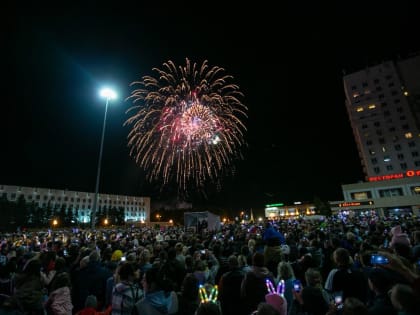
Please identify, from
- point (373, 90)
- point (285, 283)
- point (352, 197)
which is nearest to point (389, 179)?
point (352, 197)

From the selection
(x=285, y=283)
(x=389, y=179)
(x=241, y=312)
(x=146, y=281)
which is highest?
(x=389, y=179)

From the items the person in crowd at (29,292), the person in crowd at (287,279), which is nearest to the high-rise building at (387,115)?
the person in crowd at (287,279)

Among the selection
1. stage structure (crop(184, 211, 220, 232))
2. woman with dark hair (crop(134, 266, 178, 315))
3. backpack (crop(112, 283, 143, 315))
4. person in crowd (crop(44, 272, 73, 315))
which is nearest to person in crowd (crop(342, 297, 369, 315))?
woman with dark hair (crop(134, 266, 178, 315))

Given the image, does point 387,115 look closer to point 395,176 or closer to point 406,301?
point 395,176

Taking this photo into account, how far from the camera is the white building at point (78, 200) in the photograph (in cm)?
9100

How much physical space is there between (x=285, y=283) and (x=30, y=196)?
116 meters

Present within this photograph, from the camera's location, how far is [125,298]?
432cm

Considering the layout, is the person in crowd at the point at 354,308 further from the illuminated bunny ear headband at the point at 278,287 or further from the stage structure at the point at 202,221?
the stage structure at the point at 202,221

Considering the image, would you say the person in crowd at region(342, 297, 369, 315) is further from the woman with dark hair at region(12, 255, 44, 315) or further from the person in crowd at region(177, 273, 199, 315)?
the woman with dark hair at region(12, 255, 44, 315)

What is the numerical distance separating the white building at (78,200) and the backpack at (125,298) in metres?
97.9

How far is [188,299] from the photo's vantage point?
418 centimetres

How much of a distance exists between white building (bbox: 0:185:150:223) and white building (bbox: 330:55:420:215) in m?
96.2

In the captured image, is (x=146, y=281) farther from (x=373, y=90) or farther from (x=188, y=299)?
(x=373, y=90)

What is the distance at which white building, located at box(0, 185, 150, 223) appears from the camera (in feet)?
299
